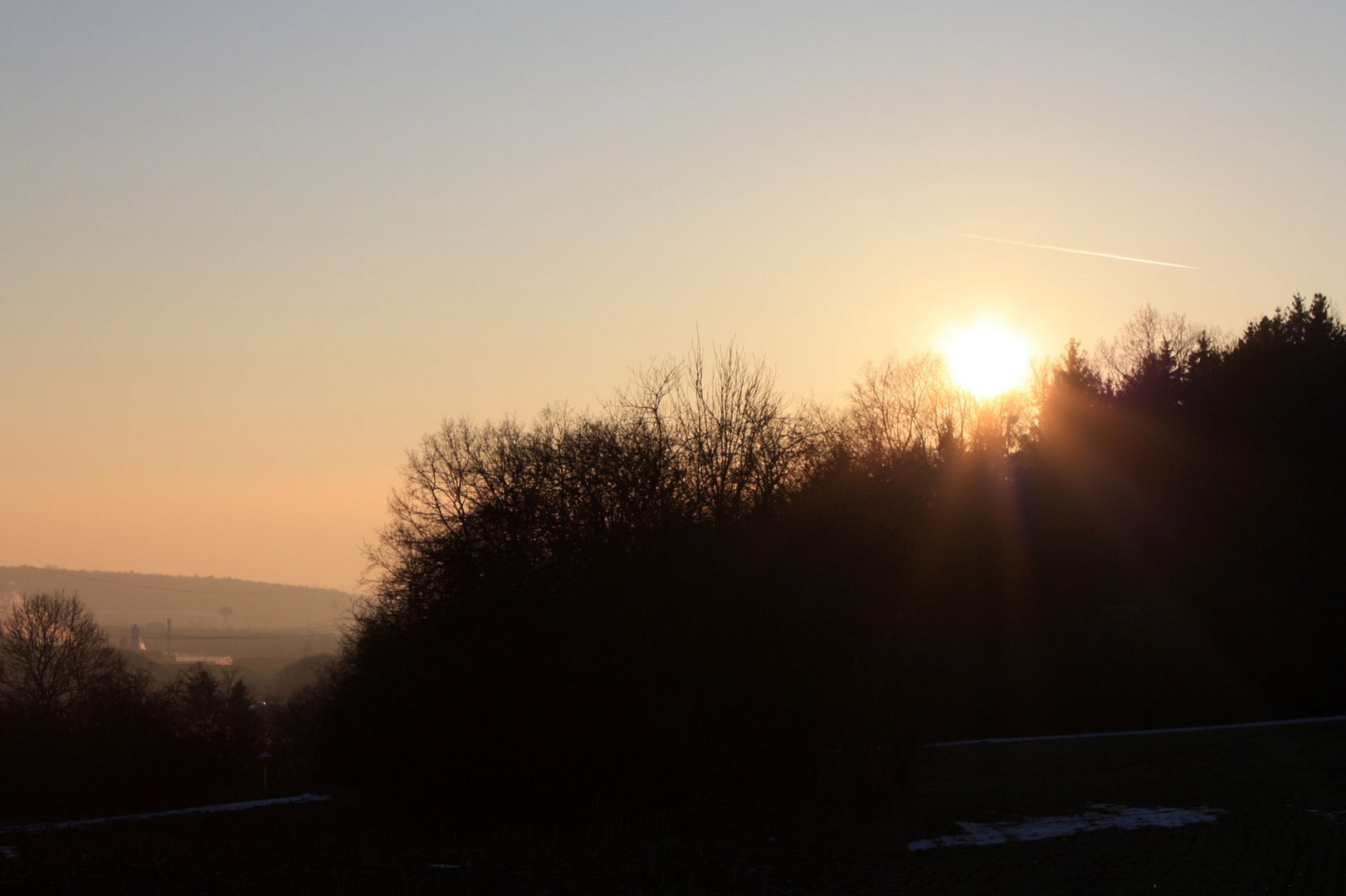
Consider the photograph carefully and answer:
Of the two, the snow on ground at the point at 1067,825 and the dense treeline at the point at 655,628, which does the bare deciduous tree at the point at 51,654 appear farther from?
the snow on ground at the point at 1067,825

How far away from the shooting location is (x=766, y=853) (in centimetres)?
1487

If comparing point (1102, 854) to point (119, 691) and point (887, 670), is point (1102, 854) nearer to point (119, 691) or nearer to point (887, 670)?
point (887, 670)

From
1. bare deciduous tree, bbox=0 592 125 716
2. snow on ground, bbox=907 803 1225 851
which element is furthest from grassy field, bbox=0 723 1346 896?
bare deciduous tree, bbox=0 592 125 716

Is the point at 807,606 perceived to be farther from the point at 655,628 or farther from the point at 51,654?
the point at 51,654

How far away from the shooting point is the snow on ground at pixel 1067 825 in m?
15.9

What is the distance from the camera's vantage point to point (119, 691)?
48.9m

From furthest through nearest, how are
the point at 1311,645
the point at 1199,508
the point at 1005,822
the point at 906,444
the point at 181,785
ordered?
the point at 906,444 → the point at 181,785 → the point at 1199,508 → the point at 1311,645 → the point at 1005,822

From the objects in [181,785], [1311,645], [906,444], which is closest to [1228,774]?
[1311,645]

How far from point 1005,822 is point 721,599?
205 inches

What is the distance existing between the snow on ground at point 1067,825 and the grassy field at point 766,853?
0.32 m

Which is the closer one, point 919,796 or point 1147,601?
point 919,796

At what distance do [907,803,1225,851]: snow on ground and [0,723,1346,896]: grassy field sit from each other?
32 centimetres

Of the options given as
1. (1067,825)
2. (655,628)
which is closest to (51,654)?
(655,628)

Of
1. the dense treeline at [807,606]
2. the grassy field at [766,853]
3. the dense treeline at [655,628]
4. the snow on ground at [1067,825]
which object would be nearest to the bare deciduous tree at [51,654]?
the dense treeline at [807,606]
